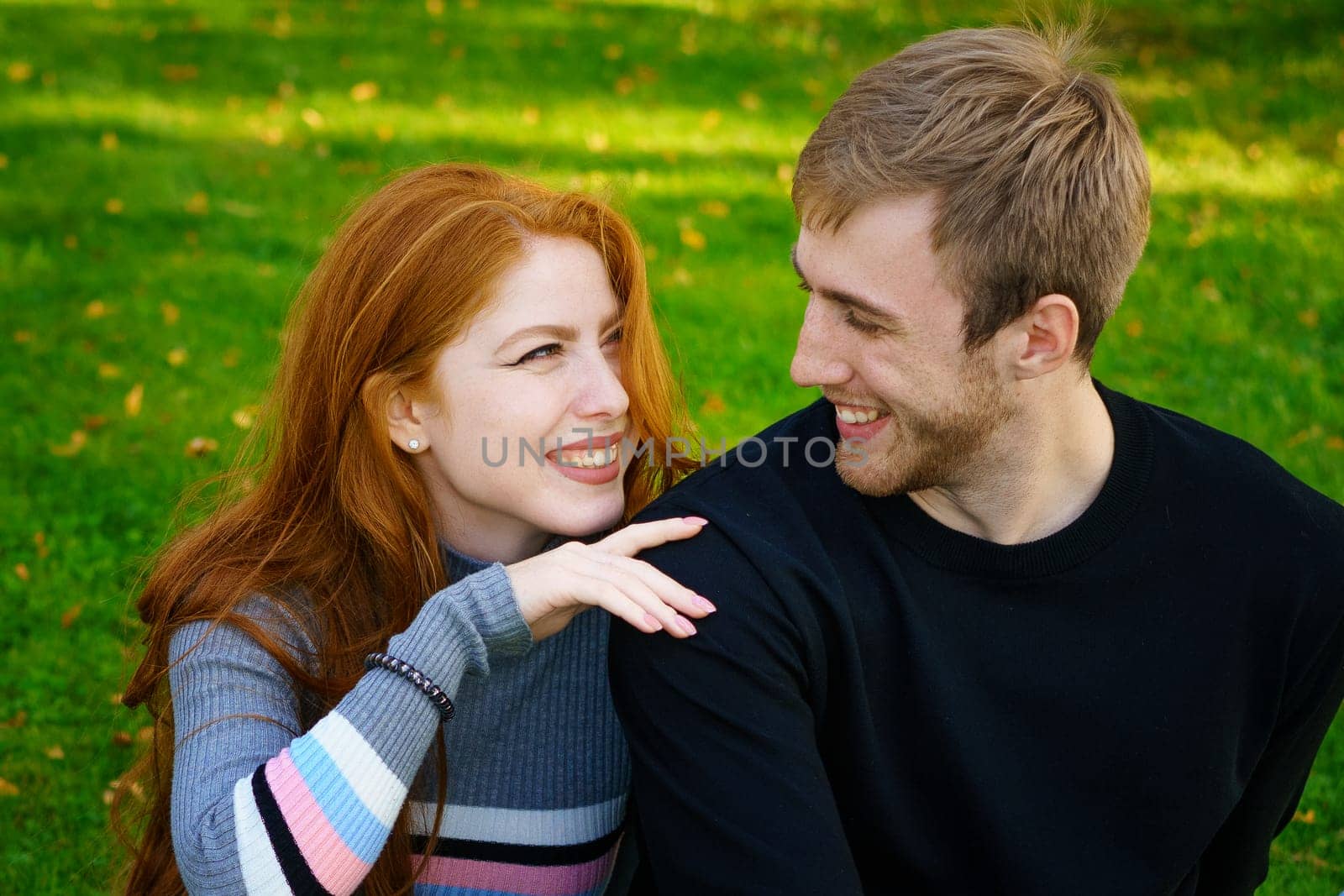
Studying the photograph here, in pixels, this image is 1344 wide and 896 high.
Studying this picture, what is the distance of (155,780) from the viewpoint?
131 inches

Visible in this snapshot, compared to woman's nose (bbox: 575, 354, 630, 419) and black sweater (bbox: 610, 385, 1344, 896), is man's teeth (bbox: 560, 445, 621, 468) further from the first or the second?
black sweater (bbox: 610, 385, 1344, 896)

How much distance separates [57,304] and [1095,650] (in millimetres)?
6101

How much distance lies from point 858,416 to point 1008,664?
578 mm

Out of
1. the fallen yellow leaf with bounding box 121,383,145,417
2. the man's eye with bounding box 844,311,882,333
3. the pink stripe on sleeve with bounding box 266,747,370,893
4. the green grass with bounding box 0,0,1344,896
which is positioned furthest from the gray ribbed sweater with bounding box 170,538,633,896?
the fallen yellow leaf with bounding box 121,383,145,417

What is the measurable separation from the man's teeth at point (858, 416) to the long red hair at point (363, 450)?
64cm

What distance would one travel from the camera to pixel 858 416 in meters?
2.87

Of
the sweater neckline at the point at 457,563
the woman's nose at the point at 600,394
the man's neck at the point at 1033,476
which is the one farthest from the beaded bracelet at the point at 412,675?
the man's neck at the point at 1033,476

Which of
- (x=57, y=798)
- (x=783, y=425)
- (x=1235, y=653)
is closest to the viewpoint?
(x=1235, y=653)

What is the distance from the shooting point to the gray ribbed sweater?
260 centimetres

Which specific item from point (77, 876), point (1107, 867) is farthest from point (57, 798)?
point (1107, 867)

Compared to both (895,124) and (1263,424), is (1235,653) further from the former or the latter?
(1263,424)

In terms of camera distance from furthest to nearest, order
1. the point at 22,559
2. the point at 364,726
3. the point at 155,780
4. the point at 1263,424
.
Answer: the point at 1263,424 → the point at 22,559 → the point at 155,780 → the point at 364,726

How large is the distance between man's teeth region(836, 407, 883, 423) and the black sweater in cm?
12

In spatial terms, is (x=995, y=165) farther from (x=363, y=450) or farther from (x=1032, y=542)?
(x=363, y=450)
